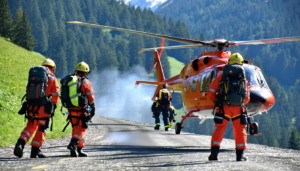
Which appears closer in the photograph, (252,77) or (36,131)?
(36,131)

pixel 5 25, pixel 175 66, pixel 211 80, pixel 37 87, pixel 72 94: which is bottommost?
Answer: pixel 72 94

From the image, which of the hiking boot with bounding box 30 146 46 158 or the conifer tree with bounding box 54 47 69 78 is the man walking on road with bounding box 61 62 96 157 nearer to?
the hiking boot with bounding box 30 146 46 158

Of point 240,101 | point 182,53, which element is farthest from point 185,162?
point 182,53

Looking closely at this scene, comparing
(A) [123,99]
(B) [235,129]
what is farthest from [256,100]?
(A) [123,99]

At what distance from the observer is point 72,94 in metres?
7.27

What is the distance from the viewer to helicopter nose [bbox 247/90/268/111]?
31.3 feet

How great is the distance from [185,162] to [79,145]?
247 centimetres

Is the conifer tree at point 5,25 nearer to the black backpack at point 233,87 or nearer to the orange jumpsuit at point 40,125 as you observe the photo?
the orange jumpsuit at point 40,125

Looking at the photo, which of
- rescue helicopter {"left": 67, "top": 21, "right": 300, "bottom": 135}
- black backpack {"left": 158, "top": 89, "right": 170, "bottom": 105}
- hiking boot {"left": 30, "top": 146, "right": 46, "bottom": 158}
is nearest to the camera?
hiking boot {"left": 30, "top": 146, "right": 46, "bottom": 158}

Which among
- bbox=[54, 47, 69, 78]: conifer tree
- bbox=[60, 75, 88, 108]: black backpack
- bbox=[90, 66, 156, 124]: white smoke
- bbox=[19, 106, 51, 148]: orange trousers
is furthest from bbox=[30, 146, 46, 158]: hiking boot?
bbox=[54, 47, 69, 78]: conifer tree

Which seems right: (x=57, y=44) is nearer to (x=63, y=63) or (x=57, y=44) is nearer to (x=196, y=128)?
(x=63, y=63)

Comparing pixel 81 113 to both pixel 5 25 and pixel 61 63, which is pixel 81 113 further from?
pixel 61 63

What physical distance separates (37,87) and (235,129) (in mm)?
4311

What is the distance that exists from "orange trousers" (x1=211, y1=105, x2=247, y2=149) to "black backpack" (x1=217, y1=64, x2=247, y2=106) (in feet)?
0.49
